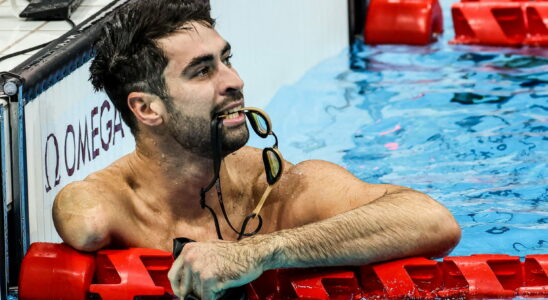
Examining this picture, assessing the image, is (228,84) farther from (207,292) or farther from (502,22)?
(502,22)

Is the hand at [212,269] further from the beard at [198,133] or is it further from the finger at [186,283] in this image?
the beard at [198,133]

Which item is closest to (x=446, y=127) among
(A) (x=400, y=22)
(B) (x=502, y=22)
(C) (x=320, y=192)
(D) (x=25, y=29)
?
(B) (x=502, y=22)

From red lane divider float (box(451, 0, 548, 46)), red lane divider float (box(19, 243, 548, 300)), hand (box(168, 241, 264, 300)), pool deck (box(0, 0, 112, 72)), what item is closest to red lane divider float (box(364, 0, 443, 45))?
red lane divider float (box(451, 0, 548, 46))

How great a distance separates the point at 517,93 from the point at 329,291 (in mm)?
3429

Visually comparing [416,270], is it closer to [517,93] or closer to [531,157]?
[531,157]

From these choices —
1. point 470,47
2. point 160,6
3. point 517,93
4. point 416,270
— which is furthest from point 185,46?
point 470,47

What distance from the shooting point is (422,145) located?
15.9 ft

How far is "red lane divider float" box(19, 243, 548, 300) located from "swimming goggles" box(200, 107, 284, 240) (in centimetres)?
23

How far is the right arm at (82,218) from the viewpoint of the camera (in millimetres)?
2451

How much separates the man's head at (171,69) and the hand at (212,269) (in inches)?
12.8

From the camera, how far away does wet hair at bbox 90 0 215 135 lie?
8.44 ft

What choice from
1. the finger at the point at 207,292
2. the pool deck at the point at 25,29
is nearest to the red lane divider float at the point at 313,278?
the finger at the point at 207,292

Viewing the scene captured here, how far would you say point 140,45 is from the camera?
8.44 feet

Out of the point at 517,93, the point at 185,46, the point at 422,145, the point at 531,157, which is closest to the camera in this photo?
the point at 185,46
